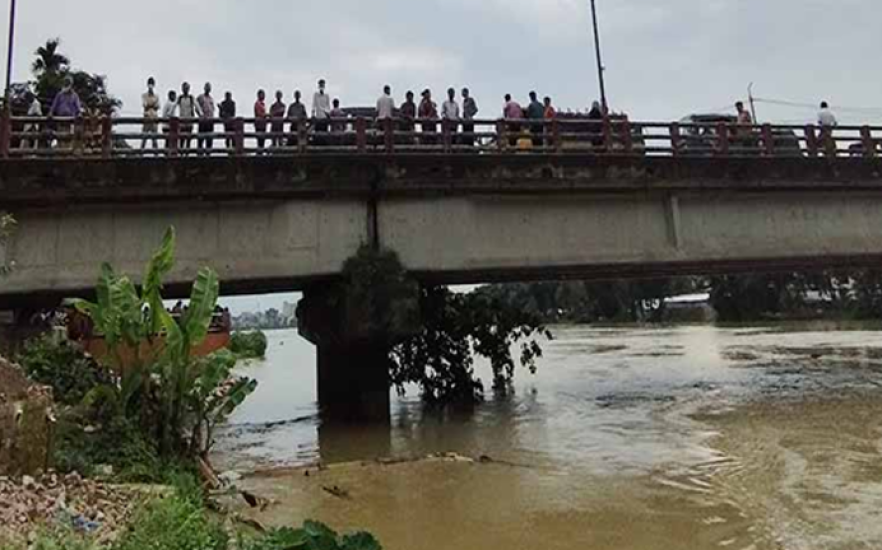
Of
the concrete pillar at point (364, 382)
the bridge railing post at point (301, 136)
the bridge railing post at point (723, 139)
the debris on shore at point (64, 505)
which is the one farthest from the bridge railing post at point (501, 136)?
the debris on shore at point (64, 505)

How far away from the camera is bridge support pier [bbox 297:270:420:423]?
42.4 feet

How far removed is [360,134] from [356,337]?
11.9 ft

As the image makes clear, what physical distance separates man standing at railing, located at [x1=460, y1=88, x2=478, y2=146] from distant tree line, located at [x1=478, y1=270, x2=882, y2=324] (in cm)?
2247

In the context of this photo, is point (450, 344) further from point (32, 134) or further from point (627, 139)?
point (32, 134)

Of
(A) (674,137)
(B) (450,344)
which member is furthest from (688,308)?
(A) (674,137)

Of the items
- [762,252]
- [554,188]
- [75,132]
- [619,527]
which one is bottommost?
[619,527]

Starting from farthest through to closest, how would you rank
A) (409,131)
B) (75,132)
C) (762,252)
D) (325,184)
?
(762,252) → (409,131) → (325,184) → (75,132)

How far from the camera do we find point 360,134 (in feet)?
44.6

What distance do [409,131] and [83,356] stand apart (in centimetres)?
698

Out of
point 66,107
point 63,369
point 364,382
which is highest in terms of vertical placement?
point 66,107

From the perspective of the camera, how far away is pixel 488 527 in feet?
22.8

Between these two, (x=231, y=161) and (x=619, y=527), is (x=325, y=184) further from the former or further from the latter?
(x=619, y=527)

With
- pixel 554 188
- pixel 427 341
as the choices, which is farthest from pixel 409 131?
pixel 427 341

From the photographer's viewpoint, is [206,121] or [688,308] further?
[688,308]
